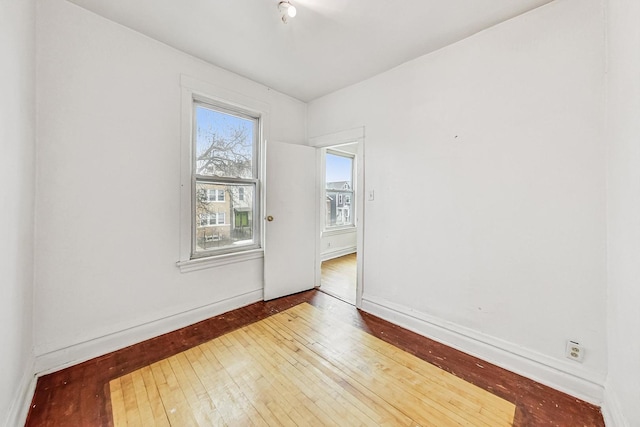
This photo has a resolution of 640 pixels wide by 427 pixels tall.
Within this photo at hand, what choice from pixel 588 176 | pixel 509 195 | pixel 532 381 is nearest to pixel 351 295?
pixel 532 381

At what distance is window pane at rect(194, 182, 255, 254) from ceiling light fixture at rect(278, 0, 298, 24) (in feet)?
5.53

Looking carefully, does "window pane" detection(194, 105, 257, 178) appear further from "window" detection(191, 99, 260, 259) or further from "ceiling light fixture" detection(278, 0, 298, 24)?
"ceiling light fixture" detection(278, 0, 298, 24)

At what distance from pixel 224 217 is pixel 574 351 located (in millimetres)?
3115

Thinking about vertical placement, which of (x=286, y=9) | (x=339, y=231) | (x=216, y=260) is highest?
(x=286, y=9)

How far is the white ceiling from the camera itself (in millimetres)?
1692

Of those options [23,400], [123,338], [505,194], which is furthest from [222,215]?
[505,194]

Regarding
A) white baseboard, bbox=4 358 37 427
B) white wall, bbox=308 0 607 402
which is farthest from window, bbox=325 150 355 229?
white baseboard, bbox=4 358 37 427

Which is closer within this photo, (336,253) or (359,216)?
(359,216)

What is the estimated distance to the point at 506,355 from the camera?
179cm

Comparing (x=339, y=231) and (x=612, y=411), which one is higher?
(x=339, y=231)

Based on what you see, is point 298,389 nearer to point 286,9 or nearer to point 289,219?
point 289,219

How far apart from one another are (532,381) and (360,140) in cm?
250

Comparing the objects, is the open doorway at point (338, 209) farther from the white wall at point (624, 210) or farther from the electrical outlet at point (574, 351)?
the white wall at point (624, 210)

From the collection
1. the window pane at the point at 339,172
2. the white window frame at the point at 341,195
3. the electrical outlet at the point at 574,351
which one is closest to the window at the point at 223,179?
the white window frame at the point at 341,195
